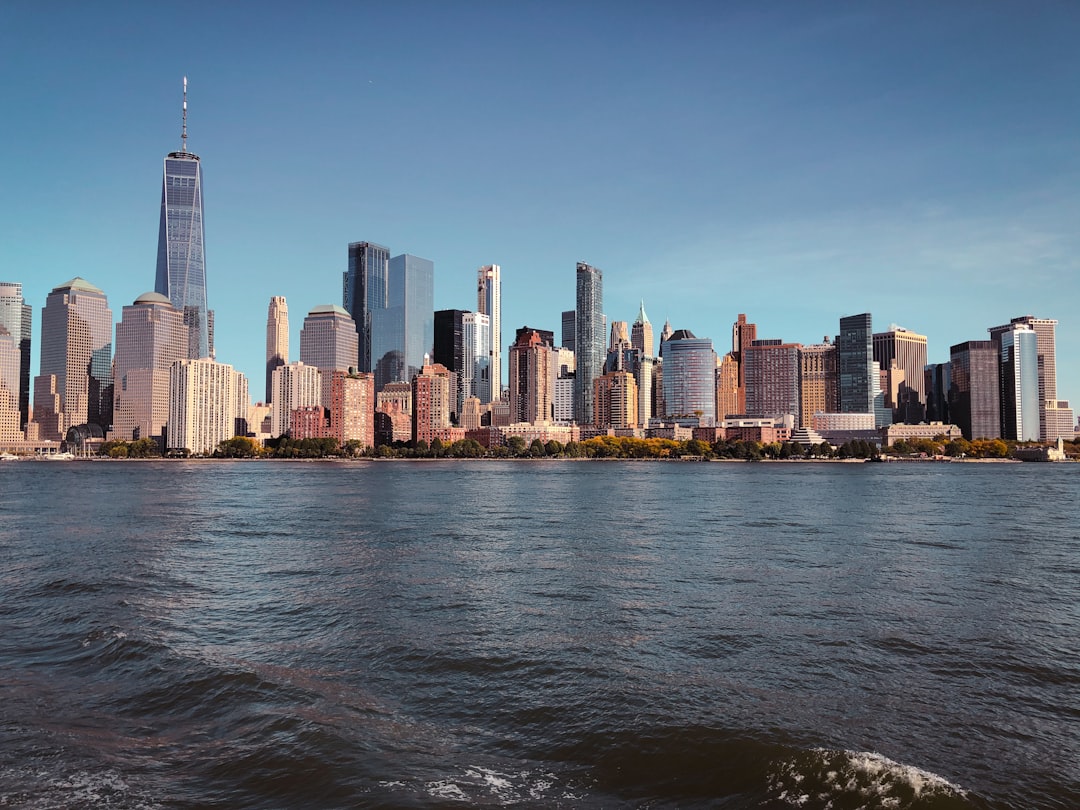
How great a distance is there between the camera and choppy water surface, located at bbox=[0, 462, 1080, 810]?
16328 mm

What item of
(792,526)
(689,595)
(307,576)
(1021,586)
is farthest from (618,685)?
(792,526)

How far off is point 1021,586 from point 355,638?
102ft

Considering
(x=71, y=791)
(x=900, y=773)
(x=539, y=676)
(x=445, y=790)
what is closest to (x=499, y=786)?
(x=445, y=790)

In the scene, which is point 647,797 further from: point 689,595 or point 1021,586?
point 1021,586

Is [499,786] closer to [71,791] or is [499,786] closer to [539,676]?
[539,676]

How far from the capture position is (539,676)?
74.7ft

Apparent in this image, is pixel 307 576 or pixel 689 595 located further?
pixel 307 576

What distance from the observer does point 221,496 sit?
4003 inches

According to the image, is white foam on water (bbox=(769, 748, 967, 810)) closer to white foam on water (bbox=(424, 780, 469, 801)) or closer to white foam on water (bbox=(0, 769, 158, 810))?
white foam on water (bbox=(424, 780, 469, 801))

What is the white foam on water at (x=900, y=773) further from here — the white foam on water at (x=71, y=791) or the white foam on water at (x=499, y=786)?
the white foam on water at (x=71, y=791)

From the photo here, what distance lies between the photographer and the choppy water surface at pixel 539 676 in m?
16.3

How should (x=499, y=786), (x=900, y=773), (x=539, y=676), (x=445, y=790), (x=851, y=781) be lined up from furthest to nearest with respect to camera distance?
(x=539, y=676)
(x=900, y=773)
(x=851, y=781)
(x=499, y=786)
(x=445, y=790)

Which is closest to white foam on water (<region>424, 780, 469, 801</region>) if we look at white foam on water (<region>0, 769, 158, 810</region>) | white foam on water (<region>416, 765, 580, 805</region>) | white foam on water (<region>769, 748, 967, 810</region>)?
white foam on water (<region>416, 765, 580, 805</region>)

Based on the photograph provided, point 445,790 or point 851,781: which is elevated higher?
point 445,790
